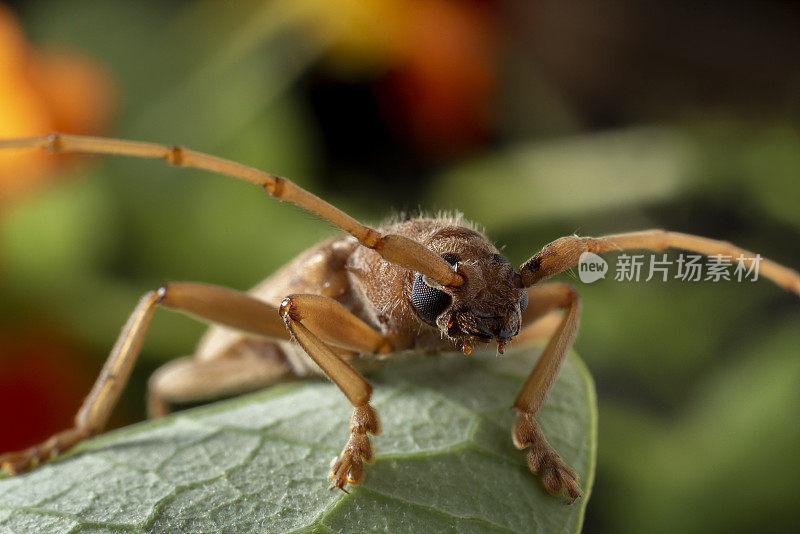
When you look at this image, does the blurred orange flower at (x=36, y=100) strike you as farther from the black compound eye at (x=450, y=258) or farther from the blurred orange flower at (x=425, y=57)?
the black compound eye at (x=450, y=258)

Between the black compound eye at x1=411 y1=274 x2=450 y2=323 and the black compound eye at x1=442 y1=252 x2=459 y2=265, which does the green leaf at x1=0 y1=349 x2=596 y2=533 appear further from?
the black compound eye at x1=442 y1=252 x2=459 y2=265

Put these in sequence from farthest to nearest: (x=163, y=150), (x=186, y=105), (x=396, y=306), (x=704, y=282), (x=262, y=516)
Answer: (x=186, y=105) < (x=704, y=282) < (x=396, y=306) < (x=163, y=150) < (x=262, y=516)

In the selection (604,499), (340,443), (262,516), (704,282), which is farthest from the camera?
(704,282)

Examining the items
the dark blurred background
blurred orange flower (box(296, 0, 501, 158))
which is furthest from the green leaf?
blurred orange flower (box(296, 0, 501, 158))

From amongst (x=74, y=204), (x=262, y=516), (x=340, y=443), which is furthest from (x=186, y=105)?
(x=262, y=516)

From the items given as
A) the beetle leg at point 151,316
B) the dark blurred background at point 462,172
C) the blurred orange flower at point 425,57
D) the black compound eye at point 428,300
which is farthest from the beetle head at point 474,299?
the blurred orange flower at point 425,57

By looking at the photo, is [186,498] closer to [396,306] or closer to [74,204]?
[396,306]

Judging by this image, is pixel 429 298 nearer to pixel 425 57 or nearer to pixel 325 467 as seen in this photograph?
pixel 325 467
